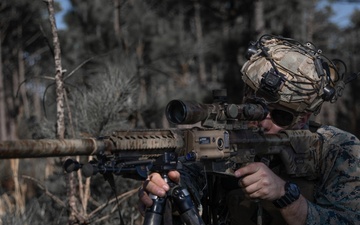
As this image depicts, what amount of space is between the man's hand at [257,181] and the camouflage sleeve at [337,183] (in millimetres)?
335

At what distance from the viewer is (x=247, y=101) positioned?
10.7 feet

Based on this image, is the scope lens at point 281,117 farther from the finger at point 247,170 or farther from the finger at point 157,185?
the finger at point 157,185

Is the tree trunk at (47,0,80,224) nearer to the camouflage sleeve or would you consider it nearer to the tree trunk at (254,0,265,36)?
the camouflage sleeve

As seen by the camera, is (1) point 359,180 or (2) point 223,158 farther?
(1) point 359,180

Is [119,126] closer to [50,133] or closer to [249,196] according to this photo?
[50,133]

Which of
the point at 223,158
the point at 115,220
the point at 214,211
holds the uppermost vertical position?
the point at 223,158

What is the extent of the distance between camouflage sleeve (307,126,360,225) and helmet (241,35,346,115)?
244 mm

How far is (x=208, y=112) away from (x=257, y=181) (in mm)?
409

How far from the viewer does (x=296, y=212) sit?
9.19ft

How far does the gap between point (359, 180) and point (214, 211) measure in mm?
881

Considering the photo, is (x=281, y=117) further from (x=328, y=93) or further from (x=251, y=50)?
(x=251, y=50)

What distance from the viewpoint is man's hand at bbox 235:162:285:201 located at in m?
2.64

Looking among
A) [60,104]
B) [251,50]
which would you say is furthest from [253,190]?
[60,104]

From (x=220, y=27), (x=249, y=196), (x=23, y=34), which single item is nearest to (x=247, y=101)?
(x=249, y=196)
